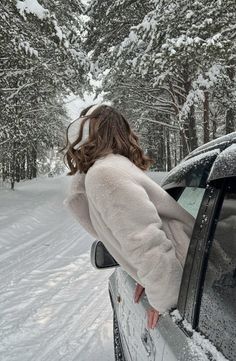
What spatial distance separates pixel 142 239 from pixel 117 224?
0.15 meters

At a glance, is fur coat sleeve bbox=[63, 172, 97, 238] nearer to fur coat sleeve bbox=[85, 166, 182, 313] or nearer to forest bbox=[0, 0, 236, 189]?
fur coat sleeve bbox=[85, 166, 182, 313]

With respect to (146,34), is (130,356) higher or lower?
lower

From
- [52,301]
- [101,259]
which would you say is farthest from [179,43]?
[101,259]

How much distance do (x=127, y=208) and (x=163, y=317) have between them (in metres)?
0.48

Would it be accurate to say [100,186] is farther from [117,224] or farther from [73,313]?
[73,313]

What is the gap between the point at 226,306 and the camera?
59.4 inches

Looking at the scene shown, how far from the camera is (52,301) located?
579 cm

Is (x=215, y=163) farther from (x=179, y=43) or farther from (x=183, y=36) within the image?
(x=183, y=36)

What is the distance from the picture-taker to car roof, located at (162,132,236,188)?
5.07 ft

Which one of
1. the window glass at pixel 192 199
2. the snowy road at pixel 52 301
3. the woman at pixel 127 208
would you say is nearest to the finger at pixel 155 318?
the woman at pixel 127 208

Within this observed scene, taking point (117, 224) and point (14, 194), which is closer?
point (117, 224)

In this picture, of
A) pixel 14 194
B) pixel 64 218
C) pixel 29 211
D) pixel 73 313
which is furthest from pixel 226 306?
pixel 14 194

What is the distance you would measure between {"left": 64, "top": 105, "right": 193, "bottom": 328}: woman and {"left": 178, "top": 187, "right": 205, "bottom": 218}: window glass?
0.18 metres

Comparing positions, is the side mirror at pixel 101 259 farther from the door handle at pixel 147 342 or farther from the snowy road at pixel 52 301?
the snowy road at pixel 52 301
